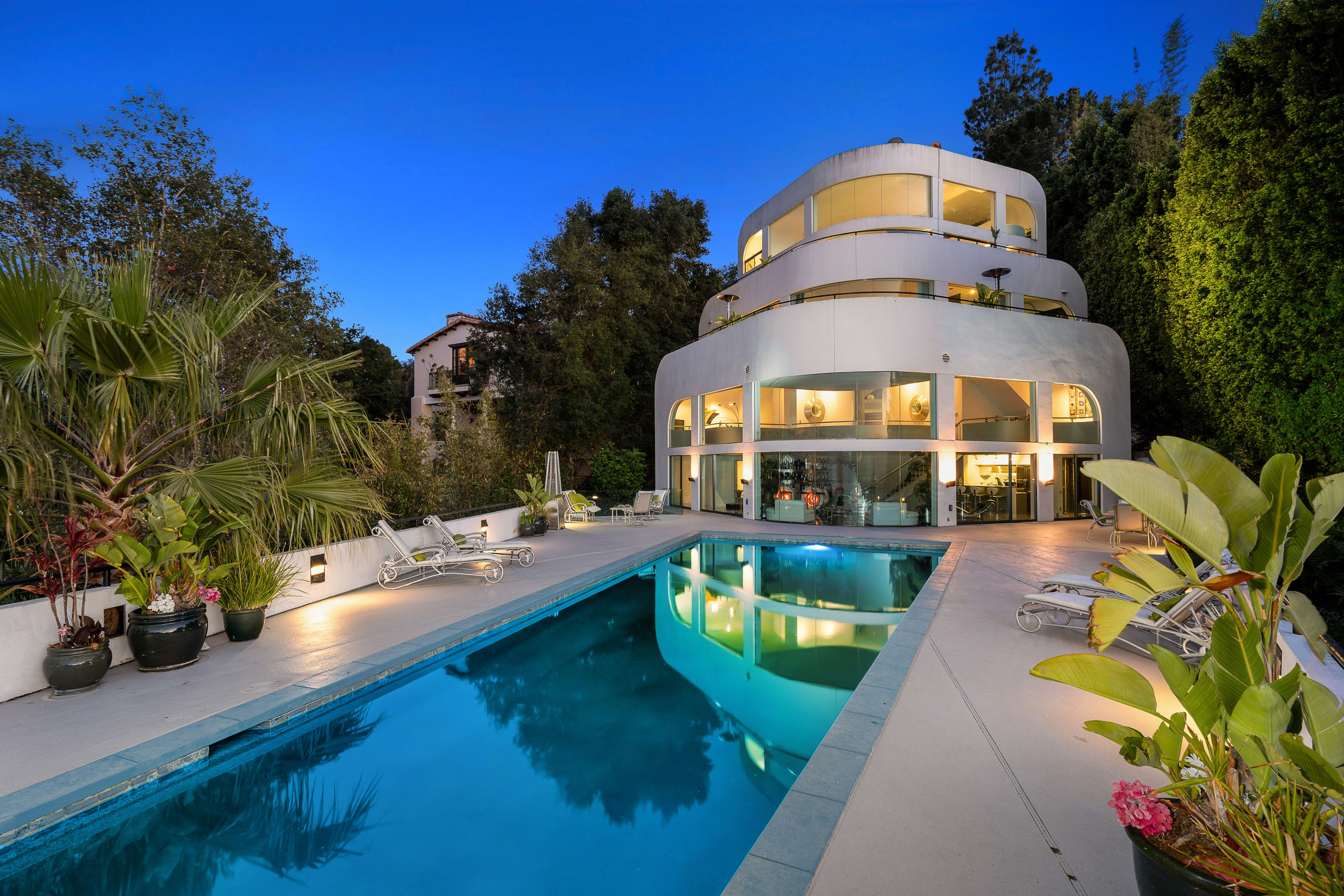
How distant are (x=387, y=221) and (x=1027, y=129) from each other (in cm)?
7225

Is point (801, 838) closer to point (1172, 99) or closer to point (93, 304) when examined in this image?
point (93, 304)

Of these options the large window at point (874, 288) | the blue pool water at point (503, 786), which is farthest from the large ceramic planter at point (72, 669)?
the large window at point (874, 288)

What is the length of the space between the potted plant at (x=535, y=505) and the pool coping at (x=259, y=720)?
615 centimetres

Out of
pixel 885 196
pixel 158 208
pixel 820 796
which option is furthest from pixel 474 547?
pixel 885 196

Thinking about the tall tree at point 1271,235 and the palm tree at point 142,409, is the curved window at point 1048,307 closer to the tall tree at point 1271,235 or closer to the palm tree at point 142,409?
the tall tree at point 1271,235

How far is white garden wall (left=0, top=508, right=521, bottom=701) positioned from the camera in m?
4.66

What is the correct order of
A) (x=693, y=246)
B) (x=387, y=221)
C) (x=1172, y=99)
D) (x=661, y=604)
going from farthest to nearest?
(x=387, y=221) < (x=693, y=246) < (x=1172, y=99) < (x=661, y=604)

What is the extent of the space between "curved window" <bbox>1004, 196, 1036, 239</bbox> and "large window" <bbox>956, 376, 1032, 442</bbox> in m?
7.09

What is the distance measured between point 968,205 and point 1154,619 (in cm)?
1926

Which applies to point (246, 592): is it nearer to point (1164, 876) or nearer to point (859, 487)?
point (1164, 876)

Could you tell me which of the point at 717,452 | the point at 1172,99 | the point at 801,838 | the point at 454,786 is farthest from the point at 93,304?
the point at 1172,99

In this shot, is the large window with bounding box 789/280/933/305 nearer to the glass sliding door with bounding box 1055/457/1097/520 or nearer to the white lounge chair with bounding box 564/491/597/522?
the glass sliding door with bounding box 1055/457/1097/520

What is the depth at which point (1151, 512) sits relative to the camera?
73.4 inches

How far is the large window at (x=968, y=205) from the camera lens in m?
20.3
